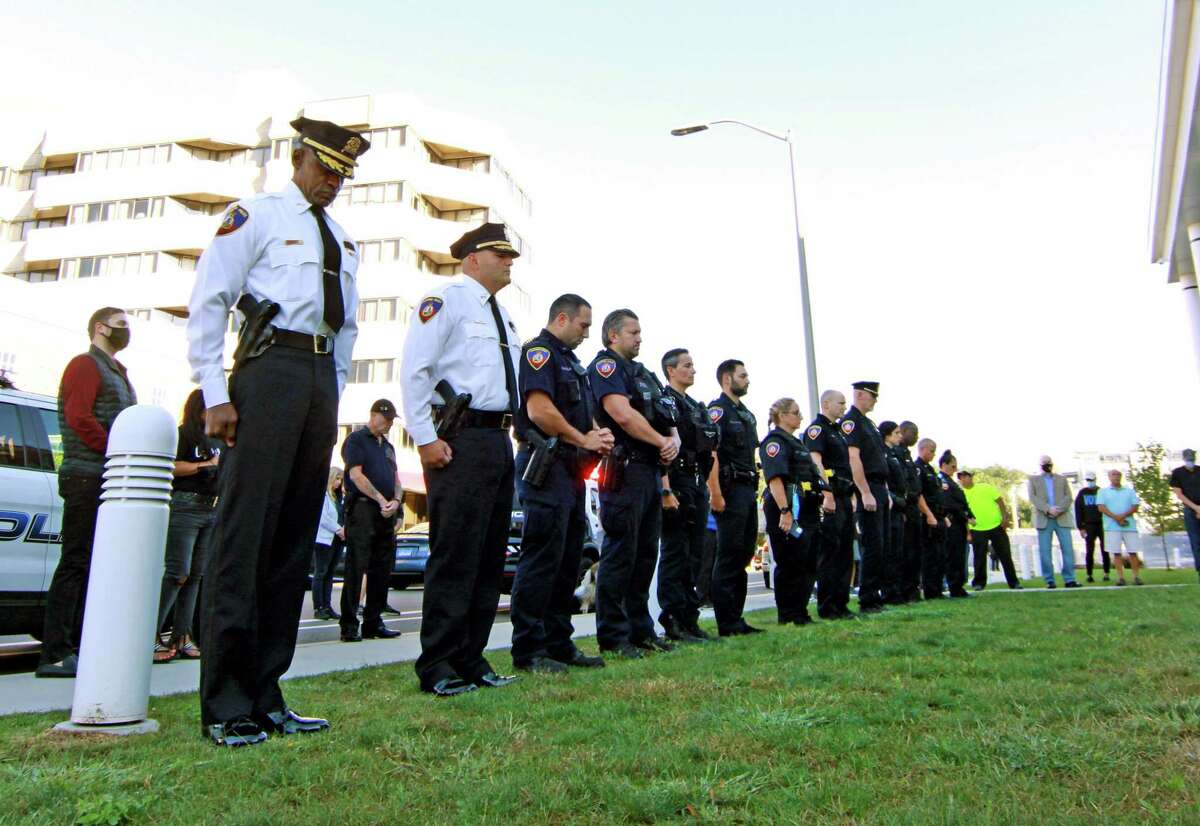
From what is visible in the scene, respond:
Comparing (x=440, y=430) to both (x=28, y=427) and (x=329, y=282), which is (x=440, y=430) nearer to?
(x=329, y=282)

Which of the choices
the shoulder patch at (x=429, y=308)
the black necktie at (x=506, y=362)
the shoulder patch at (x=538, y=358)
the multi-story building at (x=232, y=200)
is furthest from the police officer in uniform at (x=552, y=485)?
the multi-story building at (x=232, y=200)

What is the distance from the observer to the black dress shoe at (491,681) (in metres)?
4.31

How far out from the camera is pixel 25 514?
18.6 ft

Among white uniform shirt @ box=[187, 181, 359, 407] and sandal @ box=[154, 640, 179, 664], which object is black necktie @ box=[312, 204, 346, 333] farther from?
sandal @ box=[154, 640, 179, 664]

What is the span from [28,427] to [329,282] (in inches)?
137

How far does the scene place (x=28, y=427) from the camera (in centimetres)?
589

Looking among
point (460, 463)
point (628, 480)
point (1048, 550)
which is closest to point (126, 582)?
point (460, 463)

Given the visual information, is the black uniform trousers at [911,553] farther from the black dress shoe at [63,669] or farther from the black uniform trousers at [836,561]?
the black dress shoe at [63,669]

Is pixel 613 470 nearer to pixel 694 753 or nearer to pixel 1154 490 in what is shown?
pixel 694 753

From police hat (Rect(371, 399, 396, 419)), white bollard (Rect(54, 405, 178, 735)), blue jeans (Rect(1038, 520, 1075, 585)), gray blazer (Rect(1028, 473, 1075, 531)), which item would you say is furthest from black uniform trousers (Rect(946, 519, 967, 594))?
white bollard (Rect(54, 405, 178, 735))

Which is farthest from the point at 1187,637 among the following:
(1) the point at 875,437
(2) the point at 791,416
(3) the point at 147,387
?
(3) the point at 147,387

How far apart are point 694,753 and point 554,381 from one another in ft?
9.35

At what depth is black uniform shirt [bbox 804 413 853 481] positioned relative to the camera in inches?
337

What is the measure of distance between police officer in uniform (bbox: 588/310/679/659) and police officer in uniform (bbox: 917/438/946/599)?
22.5 feet
